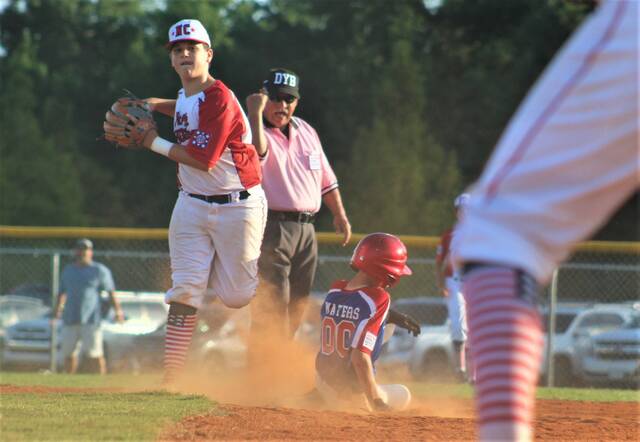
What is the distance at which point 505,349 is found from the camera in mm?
2049

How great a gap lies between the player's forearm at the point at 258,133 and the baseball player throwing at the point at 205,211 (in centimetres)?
41

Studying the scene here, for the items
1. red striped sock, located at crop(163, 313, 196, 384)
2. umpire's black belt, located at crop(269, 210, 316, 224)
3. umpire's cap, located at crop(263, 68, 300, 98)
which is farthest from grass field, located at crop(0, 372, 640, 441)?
umpire's cap, located at crop(263, 68, 300, 98)

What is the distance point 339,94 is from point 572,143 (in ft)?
118

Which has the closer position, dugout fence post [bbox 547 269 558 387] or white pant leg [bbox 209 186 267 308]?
white pant leg [bbox 209 186 267 308]

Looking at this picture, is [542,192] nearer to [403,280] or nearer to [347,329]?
[347,329]

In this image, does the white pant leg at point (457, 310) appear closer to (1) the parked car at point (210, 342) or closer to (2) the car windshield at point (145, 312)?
(1) the parked car at point (210, 342)

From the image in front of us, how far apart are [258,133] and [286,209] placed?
0.86 meters

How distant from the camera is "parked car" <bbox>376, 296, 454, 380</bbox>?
14508 millimetres

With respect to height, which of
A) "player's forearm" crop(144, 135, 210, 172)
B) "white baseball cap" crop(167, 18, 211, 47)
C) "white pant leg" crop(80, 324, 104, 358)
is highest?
"white baseball cap" crop(167, 18, 211, 47)

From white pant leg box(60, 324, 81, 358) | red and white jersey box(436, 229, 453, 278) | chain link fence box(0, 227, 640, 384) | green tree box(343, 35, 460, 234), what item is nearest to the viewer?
red and white jersey box(436, 229, 453, 278)

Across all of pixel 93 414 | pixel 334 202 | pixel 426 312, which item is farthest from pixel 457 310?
pixel 93 414

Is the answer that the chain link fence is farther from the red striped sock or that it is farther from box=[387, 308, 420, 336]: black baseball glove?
the red striped sock

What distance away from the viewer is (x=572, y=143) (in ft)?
6.68

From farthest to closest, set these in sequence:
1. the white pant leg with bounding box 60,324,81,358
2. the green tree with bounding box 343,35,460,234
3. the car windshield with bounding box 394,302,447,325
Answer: the green tree with bounding box 343,35,460,234 → the car windshield with bounding box 394,302,447,325 → the white pant leg with bounding box 60,324,81,358
